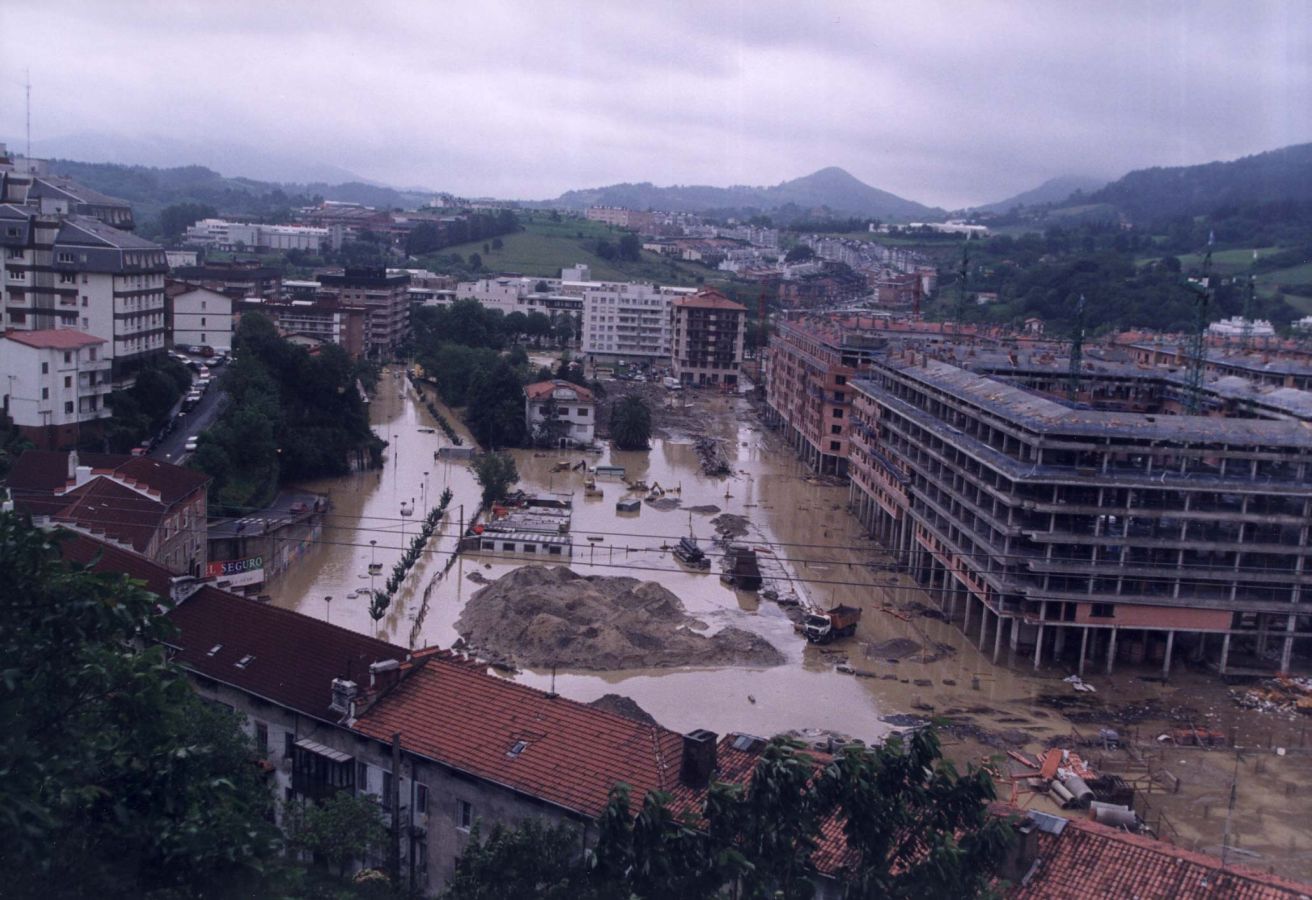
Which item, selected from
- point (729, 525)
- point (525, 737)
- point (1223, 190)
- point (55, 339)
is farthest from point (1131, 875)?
point (1223, 190)

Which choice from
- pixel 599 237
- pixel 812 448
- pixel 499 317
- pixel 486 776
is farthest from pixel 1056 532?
pixel 599 237

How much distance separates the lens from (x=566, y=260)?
61.5m

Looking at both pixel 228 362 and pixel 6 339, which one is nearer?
pixel 6 339

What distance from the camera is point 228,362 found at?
69.8 feet

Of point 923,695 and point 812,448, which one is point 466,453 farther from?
point 923,695

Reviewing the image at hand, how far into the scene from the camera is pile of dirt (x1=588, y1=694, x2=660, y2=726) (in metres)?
9.75

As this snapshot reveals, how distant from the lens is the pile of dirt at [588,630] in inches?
453

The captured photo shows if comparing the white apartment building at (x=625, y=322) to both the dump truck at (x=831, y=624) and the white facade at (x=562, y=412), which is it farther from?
the dump truck at (x=831, y=624)

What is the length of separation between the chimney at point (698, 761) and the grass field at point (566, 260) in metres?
51.8

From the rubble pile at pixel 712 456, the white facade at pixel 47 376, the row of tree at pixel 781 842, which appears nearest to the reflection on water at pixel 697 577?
the rubble pile at pixel 712 456

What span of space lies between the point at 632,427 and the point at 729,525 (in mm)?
7076

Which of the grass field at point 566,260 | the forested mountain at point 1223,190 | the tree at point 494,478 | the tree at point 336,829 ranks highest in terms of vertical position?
the forested mountain at point 1223,190

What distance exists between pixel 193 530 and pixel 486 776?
7360mm

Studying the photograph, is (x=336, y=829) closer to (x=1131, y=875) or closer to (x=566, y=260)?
(x=1131, y=875)
